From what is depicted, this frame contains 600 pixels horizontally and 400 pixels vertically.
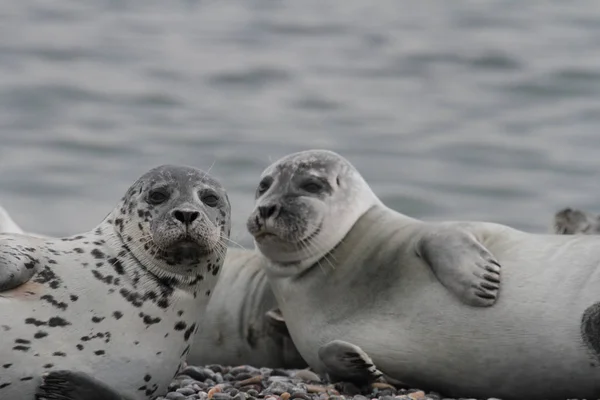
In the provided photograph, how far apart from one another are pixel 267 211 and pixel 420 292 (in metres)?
0.76

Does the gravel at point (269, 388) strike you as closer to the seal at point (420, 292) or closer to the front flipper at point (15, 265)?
the seal at point (420, 292)

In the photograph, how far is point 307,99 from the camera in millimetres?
17609

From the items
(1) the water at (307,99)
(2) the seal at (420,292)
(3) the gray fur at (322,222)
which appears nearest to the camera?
(2) the seal at (420,292)

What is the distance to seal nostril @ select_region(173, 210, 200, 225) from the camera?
506 centimetres

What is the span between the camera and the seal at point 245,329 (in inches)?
273

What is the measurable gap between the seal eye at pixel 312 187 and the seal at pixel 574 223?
68.7 inches

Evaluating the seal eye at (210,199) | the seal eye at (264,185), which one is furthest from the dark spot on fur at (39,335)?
the seal eye at (264,185)

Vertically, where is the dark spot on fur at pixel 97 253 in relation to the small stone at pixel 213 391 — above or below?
above

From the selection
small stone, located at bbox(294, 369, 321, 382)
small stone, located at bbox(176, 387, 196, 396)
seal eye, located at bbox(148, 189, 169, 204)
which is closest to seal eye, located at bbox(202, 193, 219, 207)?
seal eye, located at bbox(148, 189, 169, 204)

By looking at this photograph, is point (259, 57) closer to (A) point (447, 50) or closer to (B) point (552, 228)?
(A) point (447, 50)

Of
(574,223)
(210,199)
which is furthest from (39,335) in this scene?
(574,223)

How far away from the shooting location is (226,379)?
620 cm

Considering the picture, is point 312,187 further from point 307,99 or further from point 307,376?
point 307,99

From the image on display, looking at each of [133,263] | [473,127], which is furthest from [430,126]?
[133,263]
